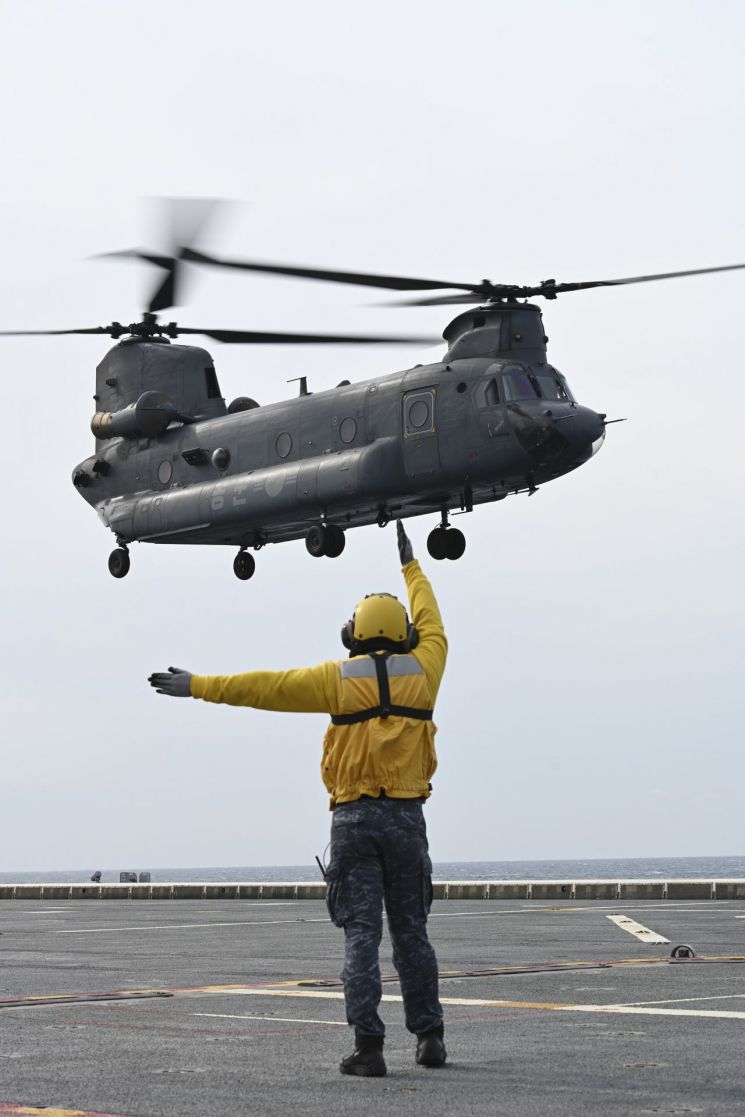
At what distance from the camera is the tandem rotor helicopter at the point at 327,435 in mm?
32438

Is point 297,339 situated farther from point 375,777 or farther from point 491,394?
point 375,777

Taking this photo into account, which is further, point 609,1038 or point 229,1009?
point 229,1009

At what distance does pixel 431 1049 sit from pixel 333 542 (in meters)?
28.9

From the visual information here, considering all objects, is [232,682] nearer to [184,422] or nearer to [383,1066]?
[383,1066]

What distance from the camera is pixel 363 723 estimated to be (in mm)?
8273

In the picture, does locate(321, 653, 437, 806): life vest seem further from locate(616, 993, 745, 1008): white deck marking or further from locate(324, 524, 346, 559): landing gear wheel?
locate(324, 524, 346, 559): landing gear wheel

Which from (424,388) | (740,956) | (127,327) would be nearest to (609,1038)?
(740,956)

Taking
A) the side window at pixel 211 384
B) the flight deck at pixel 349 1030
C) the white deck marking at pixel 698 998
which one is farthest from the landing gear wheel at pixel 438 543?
the white deck marking at pixel 698 998

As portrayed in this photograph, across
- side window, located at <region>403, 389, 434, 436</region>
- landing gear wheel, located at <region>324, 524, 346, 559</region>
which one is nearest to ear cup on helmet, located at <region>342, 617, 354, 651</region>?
side window, located at <region>403, 389, 434, 436</region>

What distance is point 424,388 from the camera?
33.8 metres

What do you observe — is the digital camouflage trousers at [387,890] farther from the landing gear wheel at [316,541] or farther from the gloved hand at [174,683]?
the landing gear wheel at [316,541]

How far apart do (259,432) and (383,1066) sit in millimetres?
30329

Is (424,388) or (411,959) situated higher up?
(424,388)

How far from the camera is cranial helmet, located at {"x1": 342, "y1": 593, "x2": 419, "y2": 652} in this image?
8.42 m
